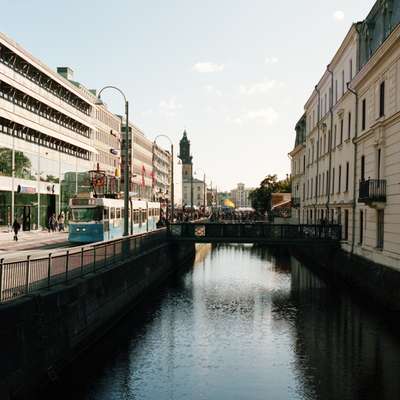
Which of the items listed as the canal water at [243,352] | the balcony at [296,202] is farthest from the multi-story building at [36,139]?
the balcony at [296,202]

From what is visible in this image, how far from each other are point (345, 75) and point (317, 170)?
14765 mm

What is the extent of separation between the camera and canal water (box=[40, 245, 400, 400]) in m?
15.7

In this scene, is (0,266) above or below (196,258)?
above

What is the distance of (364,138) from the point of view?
32.5 metres

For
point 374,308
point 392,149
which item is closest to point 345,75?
point 392,149

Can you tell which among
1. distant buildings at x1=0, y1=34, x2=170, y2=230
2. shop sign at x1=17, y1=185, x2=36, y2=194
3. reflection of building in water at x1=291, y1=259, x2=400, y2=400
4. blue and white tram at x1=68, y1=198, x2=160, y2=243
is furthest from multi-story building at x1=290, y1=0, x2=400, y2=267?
shop sign at x1=17, y1=185, x2=36, y2=194

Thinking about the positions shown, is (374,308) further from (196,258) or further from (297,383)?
(196,258)

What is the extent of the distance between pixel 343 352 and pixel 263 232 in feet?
61.5

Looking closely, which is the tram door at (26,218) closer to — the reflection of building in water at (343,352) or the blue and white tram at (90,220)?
the blue and white tram at (90,220)

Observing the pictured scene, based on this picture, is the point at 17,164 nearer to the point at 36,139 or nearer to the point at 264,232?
the point at 36,139

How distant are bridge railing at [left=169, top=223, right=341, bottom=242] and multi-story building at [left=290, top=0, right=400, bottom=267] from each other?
4.33 ft

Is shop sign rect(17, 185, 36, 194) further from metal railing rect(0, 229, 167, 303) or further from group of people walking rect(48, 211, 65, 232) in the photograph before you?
metal railing rect(0, 229, 167, 303)

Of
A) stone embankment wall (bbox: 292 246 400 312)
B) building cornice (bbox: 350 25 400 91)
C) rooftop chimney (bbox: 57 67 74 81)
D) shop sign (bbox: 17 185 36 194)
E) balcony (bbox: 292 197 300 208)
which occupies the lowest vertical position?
stone embankment wall (bbox: 292 246 400 312)

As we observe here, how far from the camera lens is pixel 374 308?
26.7 metres
